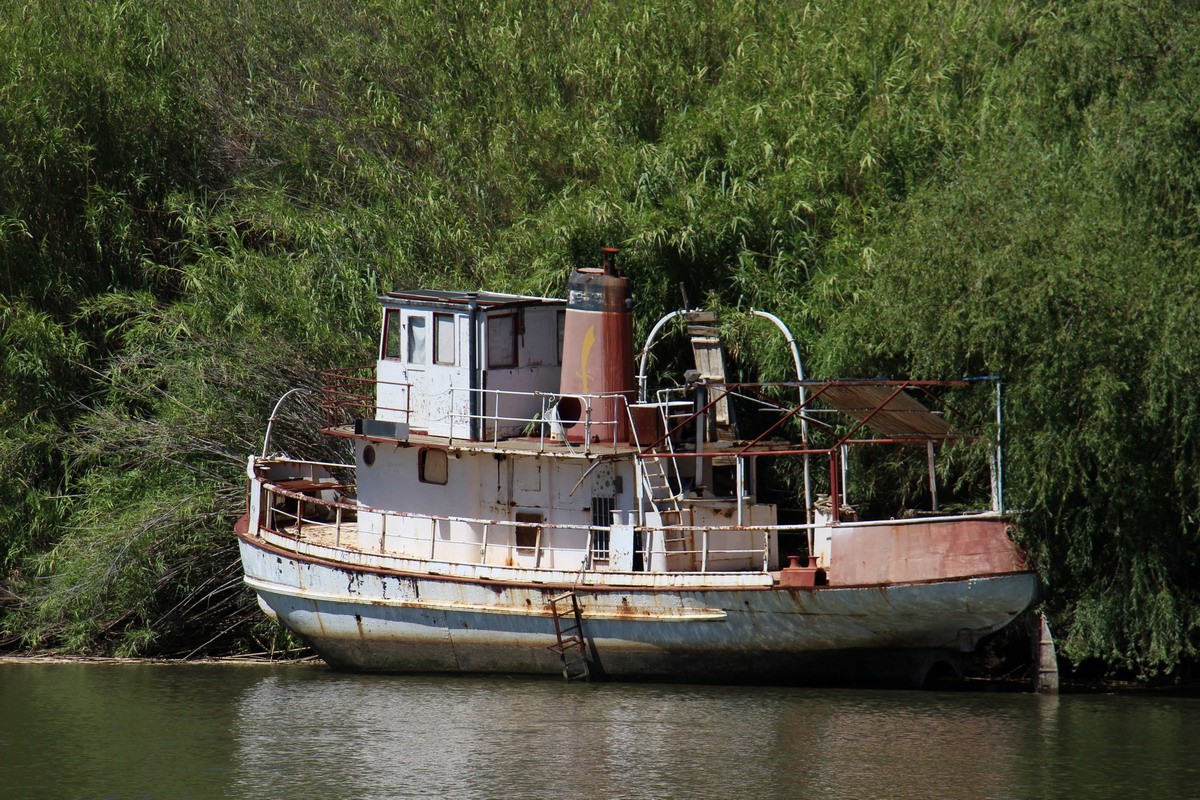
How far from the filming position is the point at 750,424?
20875mm

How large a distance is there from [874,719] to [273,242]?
1485 cm

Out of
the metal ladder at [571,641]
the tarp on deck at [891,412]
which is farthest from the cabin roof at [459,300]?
the tarp on deck at [891,412]

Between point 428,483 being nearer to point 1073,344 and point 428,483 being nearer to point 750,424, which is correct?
point 750,424

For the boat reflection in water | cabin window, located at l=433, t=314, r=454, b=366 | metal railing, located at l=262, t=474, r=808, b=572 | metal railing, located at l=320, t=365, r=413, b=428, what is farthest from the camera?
metal railing, located at l=320, t=365, r=413, b=428

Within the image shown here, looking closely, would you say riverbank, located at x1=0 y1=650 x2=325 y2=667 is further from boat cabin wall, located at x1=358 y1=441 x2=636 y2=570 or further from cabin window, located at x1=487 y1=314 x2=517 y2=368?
cabin window, located at x1=487 y1=314 x2=517 y2=368

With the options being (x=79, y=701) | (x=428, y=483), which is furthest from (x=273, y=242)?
(x=79, y=701)

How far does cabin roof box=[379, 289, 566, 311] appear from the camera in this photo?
18266 mm

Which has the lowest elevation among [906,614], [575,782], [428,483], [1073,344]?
[575,782]

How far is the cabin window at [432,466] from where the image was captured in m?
18.8

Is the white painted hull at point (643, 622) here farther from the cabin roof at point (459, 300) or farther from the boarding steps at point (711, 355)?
the cabin roof at point (459, 300)

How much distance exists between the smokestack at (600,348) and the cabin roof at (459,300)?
0.69m

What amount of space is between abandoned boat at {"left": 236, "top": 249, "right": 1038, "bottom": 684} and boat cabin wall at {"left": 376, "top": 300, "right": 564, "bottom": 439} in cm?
3

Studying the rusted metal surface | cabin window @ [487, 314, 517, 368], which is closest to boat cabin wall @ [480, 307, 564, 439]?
cabin window @ [487, 314, 517, 368]

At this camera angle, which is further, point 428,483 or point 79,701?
point 428,483
